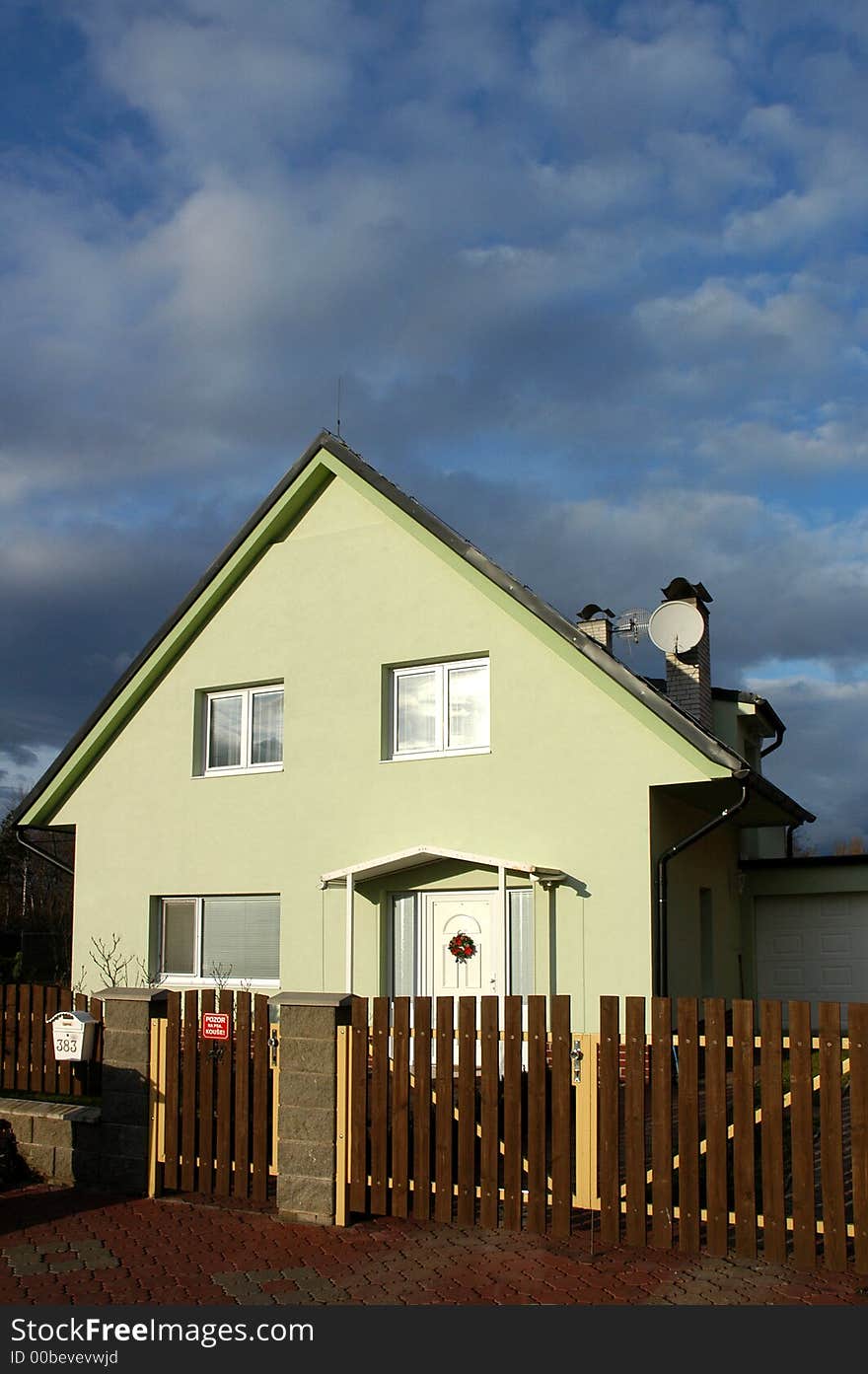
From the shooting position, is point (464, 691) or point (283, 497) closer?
point (464, 691)

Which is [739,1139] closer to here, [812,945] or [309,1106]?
[309,1106]

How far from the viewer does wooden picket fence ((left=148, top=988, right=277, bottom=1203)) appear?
832 centimetres

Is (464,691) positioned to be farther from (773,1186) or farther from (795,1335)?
(795,1335)

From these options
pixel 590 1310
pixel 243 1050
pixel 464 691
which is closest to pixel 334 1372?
pixel 590 1310

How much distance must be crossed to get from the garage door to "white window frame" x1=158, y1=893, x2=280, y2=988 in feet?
27.2

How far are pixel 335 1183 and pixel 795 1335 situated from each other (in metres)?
3.19

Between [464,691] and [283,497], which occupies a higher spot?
[283,497]

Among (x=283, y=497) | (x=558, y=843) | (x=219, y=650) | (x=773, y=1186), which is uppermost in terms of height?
(x=283, y=497)

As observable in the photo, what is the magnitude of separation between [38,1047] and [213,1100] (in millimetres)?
3105

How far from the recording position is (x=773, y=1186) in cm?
655

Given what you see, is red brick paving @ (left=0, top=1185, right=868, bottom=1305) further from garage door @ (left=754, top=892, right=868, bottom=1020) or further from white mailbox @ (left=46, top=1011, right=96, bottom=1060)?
garage door @ (left=754, top=892, right=868, bottom=1020)

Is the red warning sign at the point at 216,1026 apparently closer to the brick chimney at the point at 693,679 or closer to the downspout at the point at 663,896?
the downspout at the point at 663,896

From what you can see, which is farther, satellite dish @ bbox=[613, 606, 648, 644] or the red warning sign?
satellite dish @ bbox=[613, 606, 648, 644]

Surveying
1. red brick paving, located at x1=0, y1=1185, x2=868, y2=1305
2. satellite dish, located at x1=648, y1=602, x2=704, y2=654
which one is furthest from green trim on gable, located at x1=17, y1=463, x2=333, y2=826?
red brick paving, located at x1=0, y1=1185, x2=868, y2=1305
